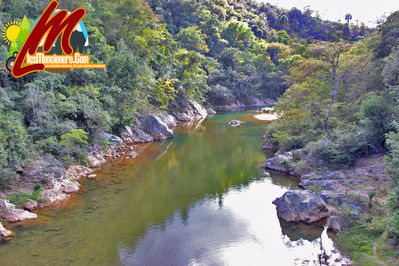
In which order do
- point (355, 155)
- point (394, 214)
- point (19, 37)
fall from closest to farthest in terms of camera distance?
point (394, 214), point (355, 155), point (19, 37)

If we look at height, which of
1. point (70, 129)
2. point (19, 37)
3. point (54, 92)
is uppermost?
point (19, 37)

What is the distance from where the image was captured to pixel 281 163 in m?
20.9

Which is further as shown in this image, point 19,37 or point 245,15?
point 245,15

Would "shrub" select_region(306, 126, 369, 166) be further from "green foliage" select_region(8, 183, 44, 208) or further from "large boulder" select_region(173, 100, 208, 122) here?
"large boulder" select_region(173, 100, 208, 122)

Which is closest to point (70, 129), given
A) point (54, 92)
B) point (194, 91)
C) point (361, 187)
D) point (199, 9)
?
point (54, 92)

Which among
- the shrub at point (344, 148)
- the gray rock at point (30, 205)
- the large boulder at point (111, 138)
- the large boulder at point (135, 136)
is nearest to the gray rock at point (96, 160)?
the large boulder at point (111, 138)

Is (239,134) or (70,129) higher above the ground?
(70,129)

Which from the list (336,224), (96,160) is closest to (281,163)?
(336,224)

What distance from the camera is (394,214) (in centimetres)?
990

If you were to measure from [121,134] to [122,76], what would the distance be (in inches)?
215

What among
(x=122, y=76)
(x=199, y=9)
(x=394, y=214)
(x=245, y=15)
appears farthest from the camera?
(x=245, y=15)

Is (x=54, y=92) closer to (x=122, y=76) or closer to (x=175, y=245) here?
(x=122, y=76)

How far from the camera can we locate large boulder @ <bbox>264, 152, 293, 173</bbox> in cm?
2077

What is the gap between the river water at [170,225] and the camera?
443 inches
